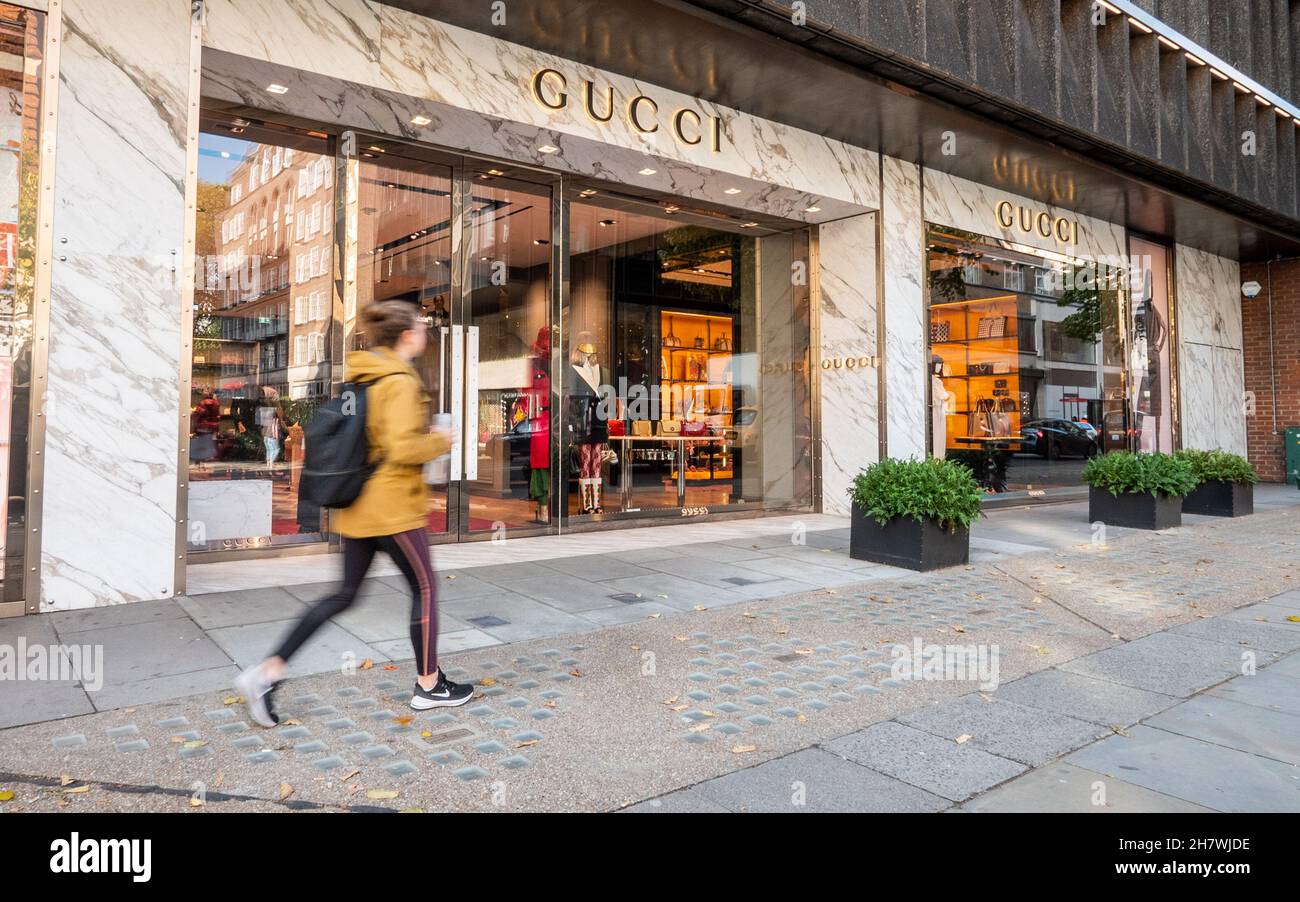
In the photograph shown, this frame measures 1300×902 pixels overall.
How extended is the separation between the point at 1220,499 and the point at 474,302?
34.4 feet

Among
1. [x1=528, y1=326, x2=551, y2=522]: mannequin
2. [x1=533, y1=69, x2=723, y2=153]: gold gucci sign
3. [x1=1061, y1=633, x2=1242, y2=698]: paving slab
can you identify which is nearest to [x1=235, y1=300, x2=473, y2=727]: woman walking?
[x1=1061, y1=633, x2=1242, y2=698]: paving slab

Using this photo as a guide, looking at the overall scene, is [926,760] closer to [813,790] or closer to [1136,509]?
[813,790]

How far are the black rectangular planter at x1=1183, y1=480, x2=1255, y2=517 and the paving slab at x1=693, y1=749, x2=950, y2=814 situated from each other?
35.4ft

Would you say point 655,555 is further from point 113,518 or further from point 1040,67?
point 1040,67

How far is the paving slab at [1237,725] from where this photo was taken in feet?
11.2

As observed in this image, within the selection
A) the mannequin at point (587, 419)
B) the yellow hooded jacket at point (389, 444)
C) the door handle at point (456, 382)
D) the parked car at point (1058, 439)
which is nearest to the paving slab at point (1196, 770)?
the yellow hooded jacket at point (389, 444)

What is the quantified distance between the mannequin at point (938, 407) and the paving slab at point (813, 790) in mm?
9539

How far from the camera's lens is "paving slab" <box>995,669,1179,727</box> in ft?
12.7

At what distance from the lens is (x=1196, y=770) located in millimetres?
3195

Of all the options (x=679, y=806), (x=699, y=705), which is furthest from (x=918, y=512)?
(x=679, y=806)

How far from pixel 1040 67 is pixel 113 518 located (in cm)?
1070

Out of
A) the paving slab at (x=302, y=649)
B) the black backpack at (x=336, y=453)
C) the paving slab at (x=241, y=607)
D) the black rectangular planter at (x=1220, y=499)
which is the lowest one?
the paving slab at (x=302, y=649)

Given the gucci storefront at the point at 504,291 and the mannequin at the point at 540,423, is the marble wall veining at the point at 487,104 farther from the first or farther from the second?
the mannequin at the point at 540,423
